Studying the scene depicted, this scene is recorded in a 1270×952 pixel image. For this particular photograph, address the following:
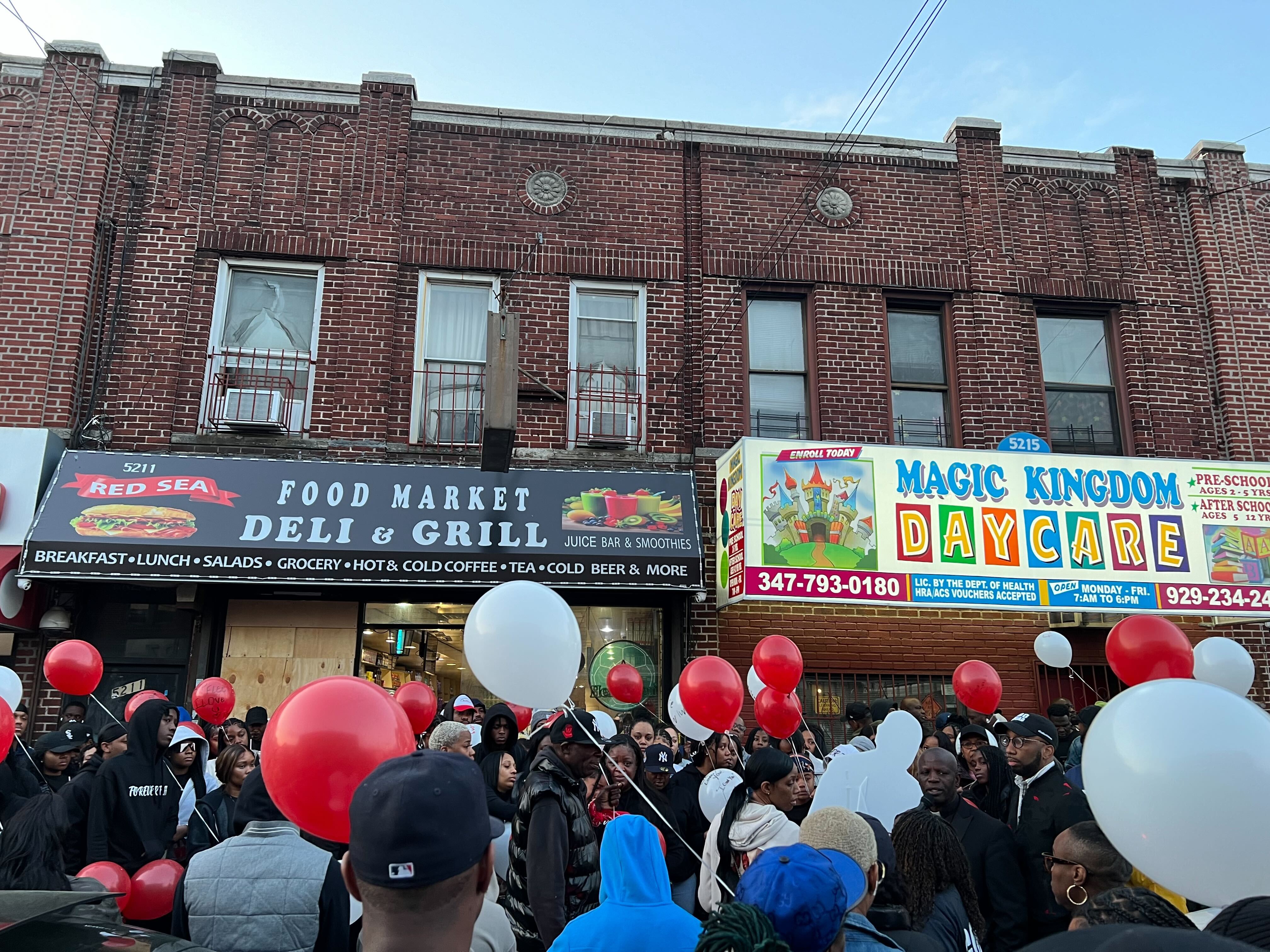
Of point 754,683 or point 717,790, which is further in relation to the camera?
point 754,683

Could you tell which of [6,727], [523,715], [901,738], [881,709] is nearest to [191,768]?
[6,727]

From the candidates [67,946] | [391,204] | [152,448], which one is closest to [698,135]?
[391,204]

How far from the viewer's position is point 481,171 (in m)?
11.8

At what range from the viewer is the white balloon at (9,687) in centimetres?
656

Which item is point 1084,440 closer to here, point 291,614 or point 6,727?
point 291,614

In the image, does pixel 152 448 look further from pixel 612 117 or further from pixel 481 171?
pixel 612 117

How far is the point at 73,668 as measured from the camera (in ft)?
23.6

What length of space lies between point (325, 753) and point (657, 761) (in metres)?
3.27

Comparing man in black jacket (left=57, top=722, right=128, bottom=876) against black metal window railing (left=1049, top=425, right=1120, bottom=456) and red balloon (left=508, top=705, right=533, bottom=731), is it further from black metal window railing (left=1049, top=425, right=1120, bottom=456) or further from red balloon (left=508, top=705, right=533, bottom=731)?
black metal window railing (left=1049, top=425, right=1120, bottom=456)

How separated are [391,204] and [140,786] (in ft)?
26.4

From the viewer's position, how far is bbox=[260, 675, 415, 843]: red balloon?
3.05m

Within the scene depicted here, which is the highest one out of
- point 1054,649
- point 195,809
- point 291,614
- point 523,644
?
point 291,614

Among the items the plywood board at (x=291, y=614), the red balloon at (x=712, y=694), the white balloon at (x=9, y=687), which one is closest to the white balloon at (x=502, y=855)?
the red balloon at (x=712, y=694)

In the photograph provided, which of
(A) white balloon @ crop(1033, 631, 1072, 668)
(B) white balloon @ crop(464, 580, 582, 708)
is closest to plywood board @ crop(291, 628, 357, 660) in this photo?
(B) white balloon @ crop(464, 580, 582, 708)
